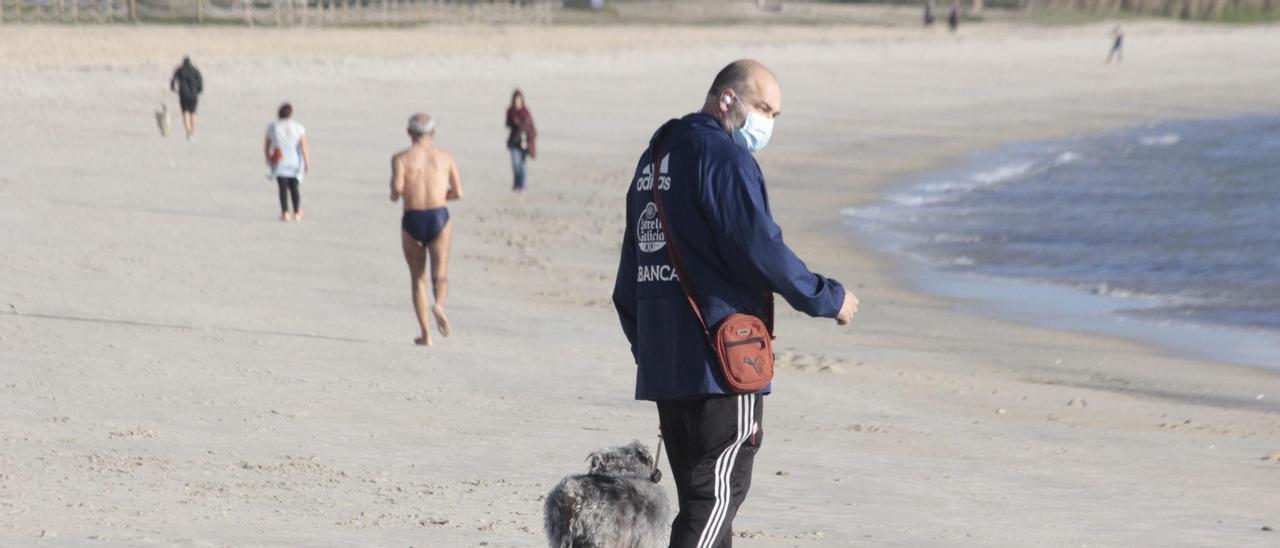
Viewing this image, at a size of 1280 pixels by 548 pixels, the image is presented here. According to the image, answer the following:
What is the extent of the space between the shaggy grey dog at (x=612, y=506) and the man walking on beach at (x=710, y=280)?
0.26 feet

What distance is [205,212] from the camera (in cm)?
1742

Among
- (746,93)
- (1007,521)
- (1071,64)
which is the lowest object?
(1071,64)

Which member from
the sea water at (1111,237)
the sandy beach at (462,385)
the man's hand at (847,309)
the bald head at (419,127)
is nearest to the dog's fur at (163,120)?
the sandy beach at (462,385)

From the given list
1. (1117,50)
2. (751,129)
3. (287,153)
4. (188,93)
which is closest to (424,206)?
(287,153)

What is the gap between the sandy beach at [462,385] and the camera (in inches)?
264

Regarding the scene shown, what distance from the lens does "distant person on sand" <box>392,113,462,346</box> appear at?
34.9 feet

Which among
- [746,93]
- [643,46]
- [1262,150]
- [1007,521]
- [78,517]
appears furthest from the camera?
[643,46]

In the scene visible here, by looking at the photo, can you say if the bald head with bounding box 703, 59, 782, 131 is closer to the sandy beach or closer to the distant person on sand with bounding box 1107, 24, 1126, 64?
the sandy beach

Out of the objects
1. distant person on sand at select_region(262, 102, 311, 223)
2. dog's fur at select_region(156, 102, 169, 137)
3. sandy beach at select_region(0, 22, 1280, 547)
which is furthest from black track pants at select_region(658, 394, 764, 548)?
dog's fur at select_region(156, 102, 169, 137)

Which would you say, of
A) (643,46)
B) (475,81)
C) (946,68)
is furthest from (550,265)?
(946,68)

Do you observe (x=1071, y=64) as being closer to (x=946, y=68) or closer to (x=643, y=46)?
(x=946, y=68)

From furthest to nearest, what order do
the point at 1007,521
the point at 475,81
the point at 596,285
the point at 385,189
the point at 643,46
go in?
the point at 643,46, the point at 475,81, the point at 385,189, the point at 596,285, the point at 1007,521

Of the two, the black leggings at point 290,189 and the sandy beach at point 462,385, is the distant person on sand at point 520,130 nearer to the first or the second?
the sandy beach at point 462,385

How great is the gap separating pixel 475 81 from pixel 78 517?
105ft
